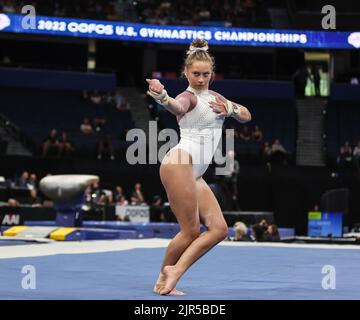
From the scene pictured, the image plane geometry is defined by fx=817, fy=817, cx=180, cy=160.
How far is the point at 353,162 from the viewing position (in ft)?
79.8

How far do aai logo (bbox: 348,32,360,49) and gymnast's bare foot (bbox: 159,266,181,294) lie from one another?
23921 millimetres

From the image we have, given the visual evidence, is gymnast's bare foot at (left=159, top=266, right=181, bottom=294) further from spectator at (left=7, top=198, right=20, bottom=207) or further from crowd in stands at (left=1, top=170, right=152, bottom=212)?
crowd in stands at (left=1, top=170, right=152, bottom=212)

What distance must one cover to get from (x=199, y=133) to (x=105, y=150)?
18.6 meters

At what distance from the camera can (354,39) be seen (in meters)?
28.4

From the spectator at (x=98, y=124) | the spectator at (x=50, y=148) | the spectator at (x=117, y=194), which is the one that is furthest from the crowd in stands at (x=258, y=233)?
the spectator at (x=98, y=124)

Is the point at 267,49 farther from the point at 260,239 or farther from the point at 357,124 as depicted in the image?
the point at 260,239

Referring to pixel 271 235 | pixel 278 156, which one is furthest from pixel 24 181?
pixel 278 156

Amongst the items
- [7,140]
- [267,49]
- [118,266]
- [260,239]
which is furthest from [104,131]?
[118,266]

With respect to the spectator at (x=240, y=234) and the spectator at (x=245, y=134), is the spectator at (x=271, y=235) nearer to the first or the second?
the spectator at (x=240, y=234)

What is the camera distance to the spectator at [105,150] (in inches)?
952

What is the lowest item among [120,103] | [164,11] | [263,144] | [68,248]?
[68,248]

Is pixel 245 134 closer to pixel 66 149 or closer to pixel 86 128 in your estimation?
pixel 86 128

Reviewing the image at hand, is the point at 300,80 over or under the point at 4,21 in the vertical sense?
under

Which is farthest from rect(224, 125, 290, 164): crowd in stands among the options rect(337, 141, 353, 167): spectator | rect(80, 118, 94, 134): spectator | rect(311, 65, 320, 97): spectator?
rect(80, 118, 94, 134): spectator
